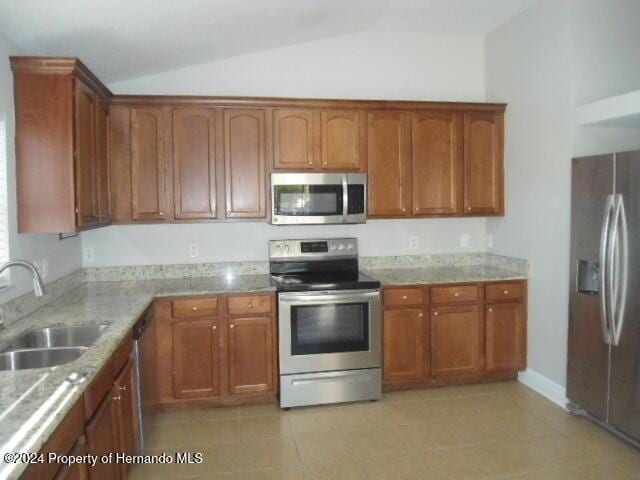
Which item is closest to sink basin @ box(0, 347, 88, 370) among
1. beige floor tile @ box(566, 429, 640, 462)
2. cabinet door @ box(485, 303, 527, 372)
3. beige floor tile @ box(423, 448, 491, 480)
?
beige floor tile @ box(423, 448, 491, 480)

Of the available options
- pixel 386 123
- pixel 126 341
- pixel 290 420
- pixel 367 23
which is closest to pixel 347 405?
pixel 290 420

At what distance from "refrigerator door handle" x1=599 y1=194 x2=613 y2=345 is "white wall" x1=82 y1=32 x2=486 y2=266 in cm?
159

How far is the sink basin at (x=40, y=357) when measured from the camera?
2.13 metres

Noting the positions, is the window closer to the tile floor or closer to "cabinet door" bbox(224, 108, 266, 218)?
the tile floor

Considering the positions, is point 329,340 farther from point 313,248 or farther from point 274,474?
point 274,474

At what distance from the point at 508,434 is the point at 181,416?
223 cm

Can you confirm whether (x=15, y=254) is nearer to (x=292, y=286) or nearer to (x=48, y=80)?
(x=48, y=80)

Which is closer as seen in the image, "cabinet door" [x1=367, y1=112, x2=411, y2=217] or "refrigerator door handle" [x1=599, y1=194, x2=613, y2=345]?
"refrigerator door handle" [x1=599, y1=194, x2=613, y2=345]

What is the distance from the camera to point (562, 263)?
3.53 m

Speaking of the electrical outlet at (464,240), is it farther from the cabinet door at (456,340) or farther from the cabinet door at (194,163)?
the cabinet door at (194,163)

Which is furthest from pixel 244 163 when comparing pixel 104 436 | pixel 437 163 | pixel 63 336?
pixel 104 436

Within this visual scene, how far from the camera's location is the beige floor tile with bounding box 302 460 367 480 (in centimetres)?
266

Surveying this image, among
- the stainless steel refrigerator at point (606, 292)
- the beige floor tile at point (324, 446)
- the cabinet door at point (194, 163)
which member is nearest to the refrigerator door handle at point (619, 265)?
the stainless steel refrigerator at point (606, 292)

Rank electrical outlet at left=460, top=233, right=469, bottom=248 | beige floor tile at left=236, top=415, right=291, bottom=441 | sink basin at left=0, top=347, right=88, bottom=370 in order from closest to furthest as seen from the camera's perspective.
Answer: sink basin at left=0, top=347, right=88, bottom=370, beige floor tile at left=236, top=415, right=291, bottom=441, electrical outlet at left=460, top=233, right=469, bottom=248
